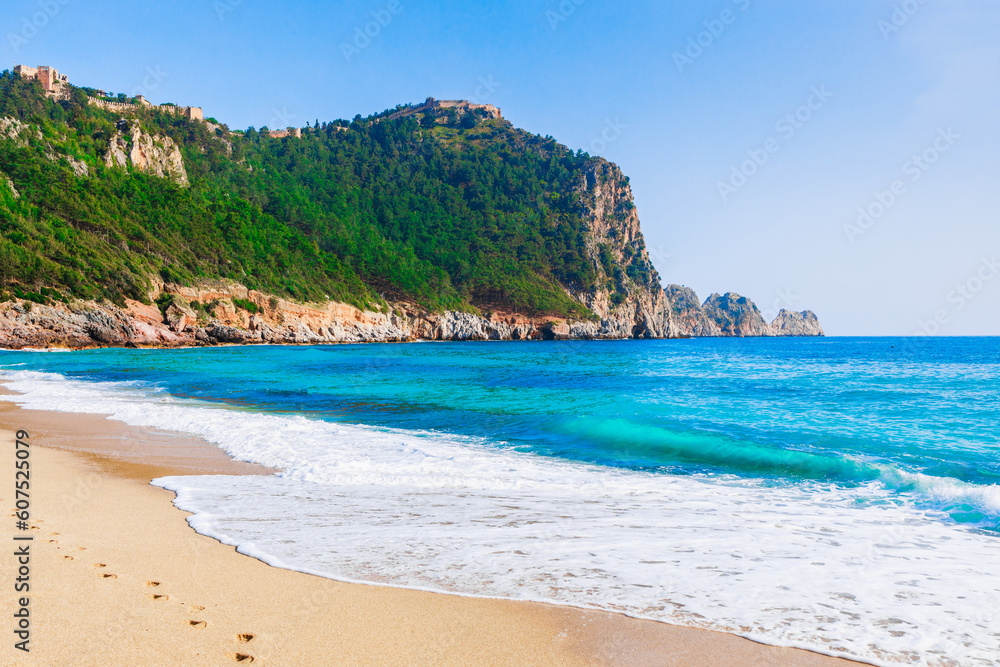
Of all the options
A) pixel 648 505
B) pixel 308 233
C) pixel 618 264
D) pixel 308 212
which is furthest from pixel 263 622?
pixel 618 264

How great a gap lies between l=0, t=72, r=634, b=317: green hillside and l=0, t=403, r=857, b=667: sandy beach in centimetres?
5516

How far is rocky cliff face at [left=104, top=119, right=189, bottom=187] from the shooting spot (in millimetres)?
78750

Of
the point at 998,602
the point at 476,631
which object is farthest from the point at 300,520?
the point at 998,602

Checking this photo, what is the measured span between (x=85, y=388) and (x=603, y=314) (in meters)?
115

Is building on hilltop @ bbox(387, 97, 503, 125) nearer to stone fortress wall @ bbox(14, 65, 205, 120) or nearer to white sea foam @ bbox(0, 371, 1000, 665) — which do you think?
stone fortress wall @ bbox(14, 65, 205, 120)

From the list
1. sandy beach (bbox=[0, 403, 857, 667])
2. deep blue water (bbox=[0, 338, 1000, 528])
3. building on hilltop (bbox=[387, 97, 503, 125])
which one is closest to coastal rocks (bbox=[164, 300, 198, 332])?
deep blue water (bbox=[0, 338, 1000, 528])

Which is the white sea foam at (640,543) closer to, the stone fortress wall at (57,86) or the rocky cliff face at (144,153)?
the rocky cliff face at (144,153)

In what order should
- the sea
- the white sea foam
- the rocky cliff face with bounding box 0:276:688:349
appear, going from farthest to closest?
the rocky cliff face with bounding box 0:276:688:349, the sea, the white sea foam

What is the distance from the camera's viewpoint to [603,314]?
128500 millimetres

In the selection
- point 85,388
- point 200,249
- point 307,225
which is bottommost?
point 85,388

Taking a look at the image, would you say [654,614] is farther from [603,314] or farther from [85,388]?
[603,314]

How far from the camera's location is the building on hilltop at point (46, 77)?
100 m

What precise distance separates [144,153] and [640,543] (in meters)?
99.5

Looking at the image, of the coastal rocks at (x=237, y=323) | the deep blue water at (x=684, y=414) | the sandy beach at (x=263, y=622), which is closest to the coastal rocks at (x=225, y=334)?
the coastal rocks at (x=237, y=323)
